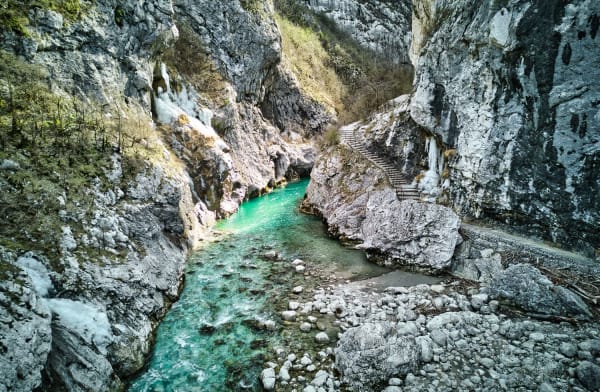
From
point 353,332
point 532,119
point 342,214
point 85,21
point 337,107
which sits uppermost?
point 337,107

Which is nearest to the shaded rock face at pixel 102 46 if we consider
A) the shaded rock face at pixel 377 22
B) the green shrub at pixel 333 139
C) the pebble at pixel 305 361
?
the green shrub at pixel 333 139

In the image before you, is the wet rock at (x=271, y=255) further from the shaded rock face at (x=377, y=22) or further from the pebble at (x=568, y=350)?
the shaded rock face at (x=377, y=22)

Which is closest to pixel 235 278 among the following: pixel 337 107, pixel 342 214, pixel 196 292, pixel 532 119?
pixel 196 292

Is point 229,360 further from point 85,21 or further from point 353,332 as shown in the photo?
point 85,21

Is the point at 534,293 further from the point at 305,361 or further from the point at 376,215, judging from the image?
the point at 376,215

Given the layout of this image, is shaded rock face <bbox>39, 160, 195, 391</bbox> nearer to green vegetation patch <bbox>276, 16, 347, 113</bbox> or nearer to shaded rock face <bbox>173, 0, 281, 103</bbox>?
shaded rock face <bbox>173, 0, 281, 103</bbox>

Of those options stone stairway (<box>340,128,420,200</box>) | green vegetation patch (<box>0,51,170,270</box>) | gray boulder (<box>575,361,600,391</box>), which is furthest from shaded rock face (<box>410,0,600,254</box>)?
green vegetation patch (<box>0,51,170,270</box>)
